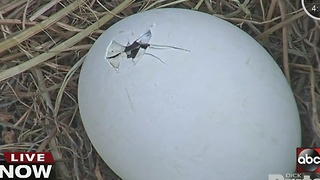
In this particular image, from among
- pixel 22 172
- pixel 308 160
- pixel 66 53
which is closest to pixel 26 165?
pixel 22 172

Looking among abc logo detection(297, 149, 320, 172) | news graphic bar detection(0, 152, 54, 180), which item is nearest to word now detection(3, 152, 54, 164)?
news graphic bar detection(0, 152, 54, 180)

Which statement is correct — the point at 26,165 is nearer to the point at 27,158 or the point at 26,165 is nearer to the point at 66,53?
the point at 27,158

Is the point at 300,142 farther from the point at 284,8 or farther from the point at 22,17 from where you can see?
the point at 22,17

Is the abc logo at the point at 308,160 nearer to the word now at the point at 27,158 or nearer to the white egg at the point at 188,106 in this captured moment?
the white egg at the point at 188,106

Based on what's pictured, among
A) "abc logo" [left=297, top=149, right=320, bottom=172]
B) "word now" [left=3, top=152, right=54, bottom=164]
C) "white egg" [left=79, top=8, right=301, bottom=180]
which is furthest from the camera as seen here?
"word now" [left=3, top=152, right=54, bottom=164]

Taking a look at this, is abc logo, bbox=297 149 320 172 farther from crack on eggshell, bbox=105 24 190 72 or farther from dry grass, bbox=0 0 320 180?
crack on eggshell, bbox=105 24 190 72
